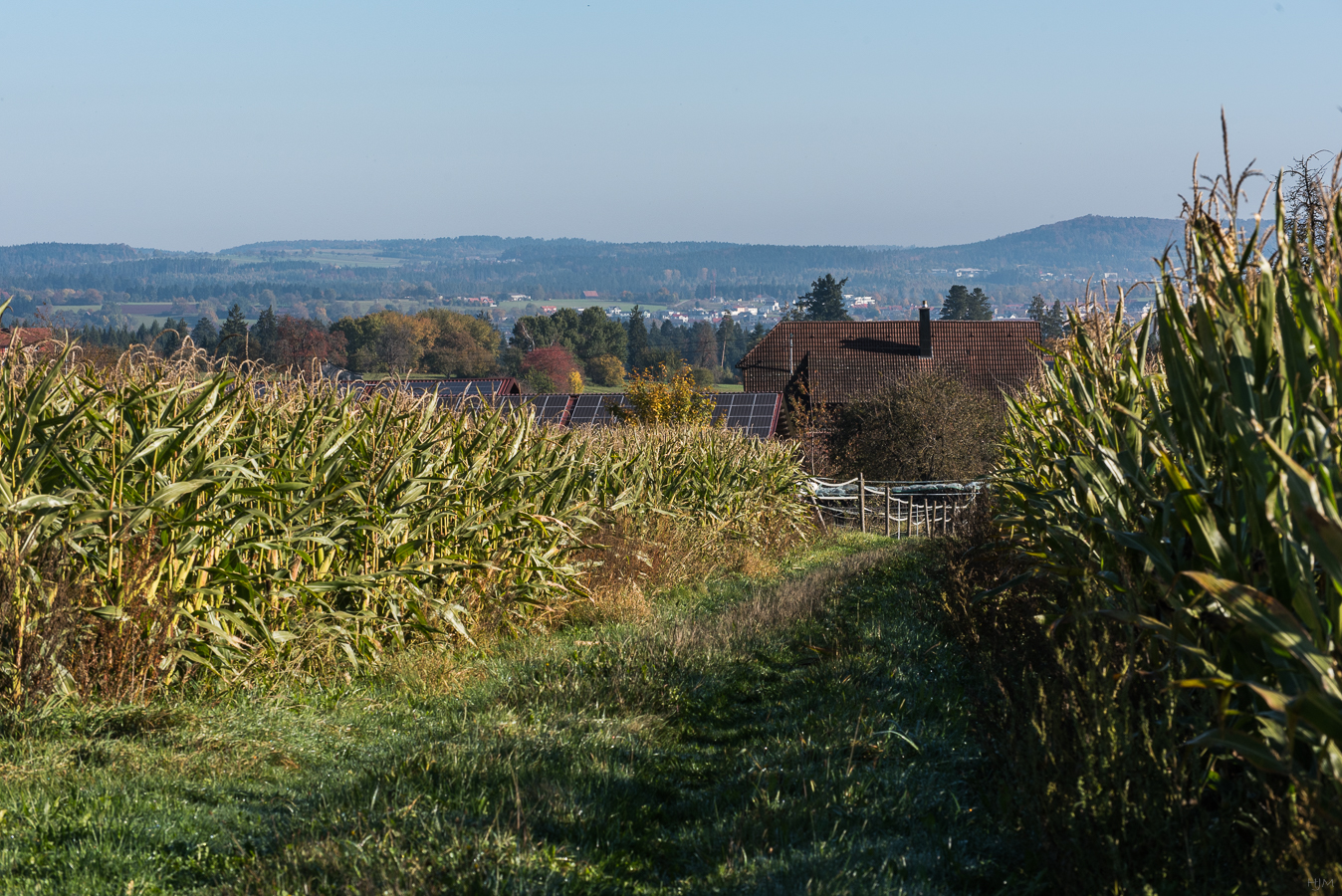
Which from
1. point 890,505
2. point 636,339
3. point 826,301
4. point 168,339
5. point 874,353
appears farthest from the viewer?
point 636,339

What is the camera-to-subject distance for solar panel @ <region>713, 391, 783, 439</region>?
42219mm

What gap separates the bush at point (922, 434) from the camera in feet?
100

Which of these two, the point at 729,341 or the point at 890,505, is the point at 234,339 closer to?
the point at 890,505

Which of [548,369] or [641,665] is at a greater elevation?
[641,665]

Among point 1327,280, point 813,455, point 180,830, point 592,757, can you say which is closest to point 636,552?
point 592,757

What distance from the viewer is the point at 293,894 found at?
3.07 m

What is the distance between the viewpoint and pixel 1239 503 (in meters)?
3.57

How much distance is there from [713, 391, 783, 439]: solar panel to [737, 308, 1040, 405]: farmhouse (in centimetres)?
345

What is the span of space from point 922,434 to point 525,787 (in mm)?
28062

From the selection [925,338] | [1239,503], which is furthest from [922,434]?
[1239,503]

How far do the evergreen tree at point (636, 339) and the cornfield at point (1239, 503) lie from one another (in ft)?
433

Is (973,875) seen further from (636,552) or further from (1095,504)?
(636,552)

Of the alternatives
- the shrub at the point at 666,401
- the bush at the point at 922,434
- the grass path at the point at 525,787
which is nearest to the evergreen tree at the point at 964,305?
the shrub at the point at 666,401

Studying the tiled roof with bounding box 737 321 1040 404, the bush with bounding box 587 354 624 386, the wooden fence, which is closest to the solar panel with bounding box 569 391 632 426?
the tiled roof with bounding box 737 321 1040 404
